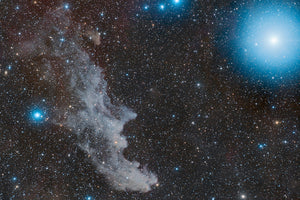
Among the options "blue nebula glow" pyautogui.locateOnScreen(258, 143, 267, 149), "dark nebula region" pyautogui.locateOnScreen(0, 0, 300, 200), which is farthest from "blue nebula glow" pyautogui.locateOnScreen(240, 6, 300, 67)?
"blue nebula glow" pyautogui.locateOnScreen(258, 143, 267, 149)

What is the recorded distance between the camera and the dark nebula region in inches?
118

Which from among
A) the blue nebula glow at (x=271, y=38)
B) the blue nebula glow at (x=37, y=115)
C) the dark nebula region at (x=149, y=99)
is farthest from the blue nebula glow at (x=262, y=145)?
the blue nebula glow at (x=37, y=115)

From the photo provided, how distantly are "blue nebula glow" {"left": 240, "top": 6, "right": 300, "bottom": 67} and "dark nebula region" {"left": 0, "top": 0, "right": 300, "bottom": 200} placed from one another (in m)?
0.01

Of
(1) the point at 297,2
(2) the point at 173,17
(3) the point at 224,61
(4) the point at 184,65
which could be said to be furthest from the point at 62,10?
(1) the point at 297,2

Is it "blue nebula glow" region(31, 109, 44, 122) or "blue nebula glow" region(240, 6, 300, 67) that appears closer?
"blue nebula glow" region(240, 6, 300, 67)

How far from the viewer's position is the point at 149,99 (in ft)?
10.5

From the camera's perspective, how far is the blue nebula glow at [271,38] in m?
2.94

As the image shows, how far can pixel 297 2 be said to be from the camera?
9.53ft

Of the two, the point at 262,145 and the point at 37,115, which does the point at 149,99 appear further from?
the point at 262,145

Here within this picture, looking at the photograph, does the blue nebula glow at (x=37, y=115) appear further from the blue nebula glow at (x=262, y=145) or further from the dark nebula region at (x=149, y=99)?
the blue nebula glow at (x=262, y=145)

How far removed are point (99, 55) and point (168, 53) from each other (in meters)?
0.84

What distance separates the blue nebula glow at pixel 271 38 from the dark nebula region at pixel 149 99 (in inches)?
0.5

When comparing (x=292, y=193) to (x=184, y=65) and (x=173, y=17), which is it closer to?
(x=184, y=65)

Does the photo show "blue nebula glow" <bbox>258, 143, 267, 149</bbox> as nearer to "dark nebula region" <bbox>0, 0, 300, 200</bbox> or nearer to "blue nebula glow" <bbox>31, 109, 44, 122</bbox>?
"dark nebula region" <bbox>0, 0, 300, 200</bbox>
